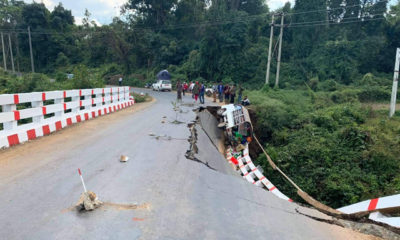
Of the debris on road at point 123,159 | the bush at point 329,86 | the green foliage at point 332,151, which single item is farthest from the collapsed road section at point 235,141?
the bush at point 329,86

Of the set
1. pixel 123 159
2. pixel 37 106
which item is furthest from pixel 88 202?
pixel 37 106

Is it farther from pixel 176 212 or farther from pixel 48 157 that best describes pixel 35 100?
pixel 176 212

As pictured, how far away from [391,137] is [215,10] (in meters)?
32.5

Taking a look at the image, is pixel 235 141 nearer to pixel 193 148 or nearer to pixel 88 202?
pixel 193 148

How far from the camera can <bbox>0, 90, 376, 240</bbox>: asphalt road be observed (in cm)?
332

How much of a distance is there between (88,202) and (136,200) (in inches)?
26.1

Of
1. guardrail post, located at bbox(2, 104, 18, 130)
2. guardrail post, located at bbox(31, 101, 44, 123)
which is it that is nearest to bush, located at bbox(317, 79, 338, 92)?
guardrail post, located at bbox(31, 101, 44, 123)

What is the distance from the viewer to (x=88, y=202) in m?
3.71

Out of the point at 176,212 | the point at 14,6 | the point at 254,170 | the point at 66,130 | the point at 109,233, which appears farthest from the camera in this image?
the point at 14,6

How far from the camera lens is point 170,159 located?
21.0 ft

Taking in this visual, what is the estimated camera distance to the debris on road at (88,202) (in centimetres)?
368

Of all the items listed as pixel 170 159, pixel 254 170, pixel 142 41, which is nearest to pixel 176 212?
pixel 170 159

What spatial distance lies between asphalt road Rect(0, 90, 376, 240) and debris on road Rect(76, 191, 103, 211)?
4.1 inches

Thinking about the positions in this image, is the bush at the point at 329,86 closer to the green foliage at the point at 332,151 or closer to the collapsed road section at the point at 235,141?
the green foliage at the point at 332,151
